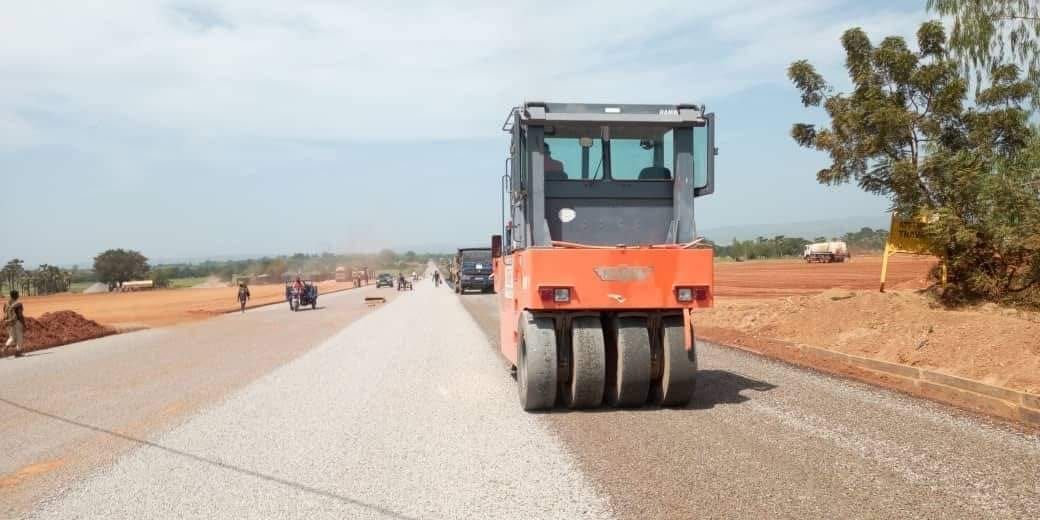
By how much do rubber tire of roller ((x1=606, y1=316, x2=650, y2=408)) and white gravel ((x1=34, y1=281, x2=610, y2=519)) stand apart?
42.8 inches

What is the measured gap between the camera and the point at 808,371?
11188mm

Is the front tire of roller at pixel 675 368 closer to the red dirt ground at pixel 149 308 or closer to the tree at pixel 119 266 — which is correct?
the red dirt ground at pixel 149 308

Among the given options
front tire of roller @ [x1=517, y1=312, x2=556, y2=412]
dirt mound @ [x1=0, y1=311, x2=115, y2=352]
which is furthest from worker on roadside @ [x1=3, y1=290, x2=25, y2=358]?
front tire of roller @ [x1=517, y1=312, x2=556, y2=412]

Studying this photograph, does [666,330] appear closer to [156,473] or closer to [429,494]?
[429,494]

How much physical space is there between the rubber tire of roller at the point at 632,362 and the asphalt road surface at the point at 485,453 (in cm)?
22

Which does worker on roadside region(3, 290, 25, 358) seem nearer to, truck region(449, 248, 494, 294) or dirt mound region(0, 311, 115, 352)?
dirt mound region(0, 311, 115, 352)

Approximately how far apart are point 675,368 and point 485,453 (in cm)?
266

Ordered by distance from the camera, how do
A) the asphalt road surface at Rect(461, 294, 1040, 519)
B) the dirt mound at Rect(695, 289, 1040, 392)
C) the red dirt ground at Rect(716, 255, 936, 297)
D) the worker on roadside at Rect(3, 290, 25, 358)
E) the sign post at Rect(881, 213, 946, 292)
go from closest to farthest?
1. the asphalt road surface at Rect(461, 294, 1040, 519)
2. the dirt mound at Rect(695, 289, 1040, 392)
3. the sign post at Rect(881, 213, 946, 292)
4. the worker on roadside at Rect(3, 290, 25, 358)
5. the red dirt ground at Rect(716, 255, 936, 297)

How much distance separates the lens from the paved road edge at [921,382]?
25.5 feet

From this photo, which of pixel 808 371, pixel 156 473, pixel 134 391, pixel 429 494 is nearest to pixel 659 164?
pixel 808 371

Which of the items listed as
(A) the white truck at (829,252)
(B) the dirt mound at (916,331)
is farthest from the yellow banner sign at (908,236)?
(A) the white truck at (829,252)

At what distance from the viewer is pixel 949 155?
13258 millimetres

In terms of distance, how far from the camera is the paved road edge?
7.79m

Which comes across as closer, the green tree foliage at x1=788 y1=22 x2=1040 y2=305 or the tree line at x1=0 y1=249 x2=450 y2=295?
the green tree foliage at x1=788 y1=22 x2=1040 y2=305
